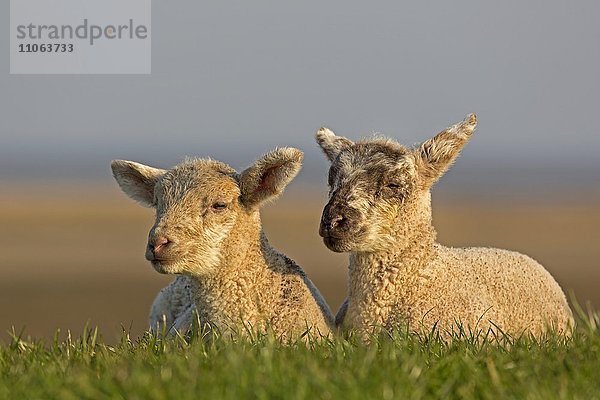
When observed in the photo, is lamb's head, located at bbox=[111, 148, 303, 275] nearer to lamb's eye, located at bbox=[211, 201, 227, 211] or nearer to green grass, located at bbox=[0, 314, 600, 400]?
lamb's eye, located at bbox=[211, 201, 227, 211]

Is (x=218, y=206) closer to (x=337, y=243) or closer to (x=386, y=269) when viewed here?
(x=337, y=243)

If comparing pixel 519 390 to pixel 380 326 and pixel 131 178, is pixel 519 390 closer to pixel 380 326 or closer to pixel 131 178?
pixel 380 326

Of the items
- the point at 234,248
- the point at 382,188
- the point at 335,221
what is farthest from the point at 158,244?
the point at 382,188

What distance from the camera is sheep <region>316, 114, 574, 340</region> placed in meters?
8.25

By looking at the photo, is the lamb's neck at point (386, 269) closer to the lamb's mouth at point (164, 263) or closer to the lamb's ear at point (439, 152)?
the lamb's ear at point (439, 152)

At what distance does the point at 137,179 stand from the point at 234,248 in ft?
4.41

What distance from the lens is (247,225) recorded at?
8844 mm

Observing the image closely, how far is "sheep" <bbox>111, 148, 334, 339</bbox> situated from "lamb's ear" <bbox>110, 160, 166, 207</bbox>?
384 mm

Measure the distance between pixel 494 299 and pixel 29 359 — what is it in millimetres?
3848

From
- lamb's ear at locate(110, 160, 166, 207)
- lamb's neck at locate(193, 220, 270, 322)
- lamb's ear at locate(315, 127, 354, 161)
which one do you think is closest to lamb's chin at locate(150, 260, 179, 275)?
lamb's neck at locate(193, 220, 270, 322)

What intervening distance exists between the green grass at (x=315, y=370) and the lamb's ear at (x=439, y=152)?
69.1 inches

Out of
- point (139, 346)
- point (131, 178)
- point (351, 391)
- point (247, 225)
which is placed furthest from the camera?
point (131, 178)

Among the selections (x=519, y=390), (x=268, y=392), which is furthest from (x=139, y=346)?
(x=519, y=390)

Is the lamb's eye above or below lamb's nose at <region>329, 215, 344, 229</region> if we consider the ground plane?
above
